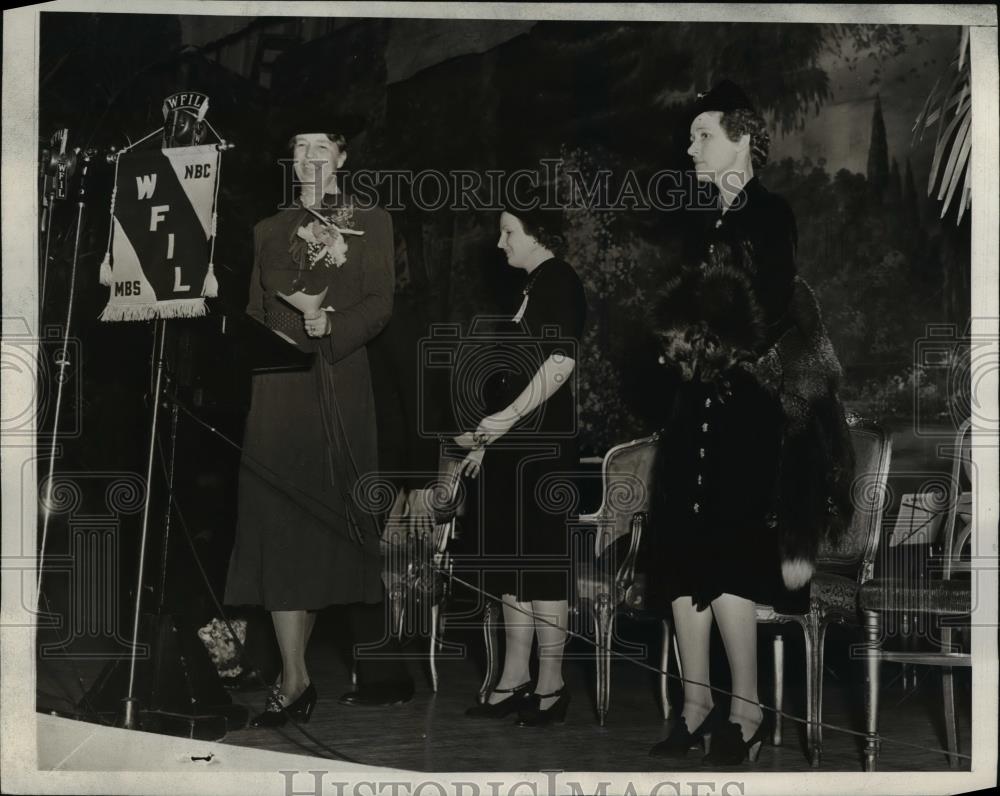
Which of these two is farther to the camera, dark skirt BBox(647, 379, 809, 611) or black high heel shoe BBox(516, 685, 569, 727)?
black high heel shoe BBox(516, 685, 569, 727)

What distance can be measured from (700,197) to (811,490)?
1.21 m

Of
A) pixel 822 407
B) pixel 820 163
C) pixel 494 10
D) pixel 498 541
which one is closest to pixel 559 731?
pixel 498 541

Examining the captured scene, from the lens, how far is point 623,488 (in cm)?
538

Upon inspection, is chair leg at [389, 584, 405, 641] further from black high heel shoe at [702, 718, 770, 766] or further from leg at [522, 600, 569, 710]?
black high heel shoe at [702, 718, 770, 766]

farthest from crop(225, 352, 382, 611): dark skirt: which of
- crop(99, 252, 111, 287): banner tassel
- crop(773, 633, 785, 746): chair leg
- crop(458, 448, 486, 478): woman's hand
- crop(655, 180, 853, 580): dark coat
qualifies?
crop(773, 633, 785, 746): chair leg

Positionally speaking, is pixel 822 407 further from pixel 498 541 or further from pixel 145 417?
pixel 145 417

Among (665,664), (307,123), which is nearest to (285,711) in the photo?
(665,664)

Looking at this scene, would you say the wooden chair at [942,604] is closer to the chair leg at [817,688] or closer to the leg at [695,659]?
the chair leg at [817,688]

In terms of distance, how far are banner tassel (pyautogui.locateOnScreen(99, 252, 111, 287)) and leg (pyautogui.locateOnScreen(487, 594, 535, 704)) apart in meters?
2.00

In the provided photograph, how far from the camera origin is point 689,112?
541cm

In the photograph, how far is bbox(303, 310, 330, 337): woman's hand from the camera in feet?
17.7

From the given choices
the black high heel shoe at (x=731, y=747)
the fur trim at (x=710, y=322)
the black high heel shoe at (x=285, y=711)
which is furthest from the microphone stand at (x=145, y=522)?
the black high heel shoe at (x=731, y=747)

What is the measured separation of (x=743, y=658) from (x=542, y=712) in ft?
2.65

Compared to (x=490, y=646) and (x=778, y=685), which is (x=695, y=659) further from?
(x=490, y=646)
